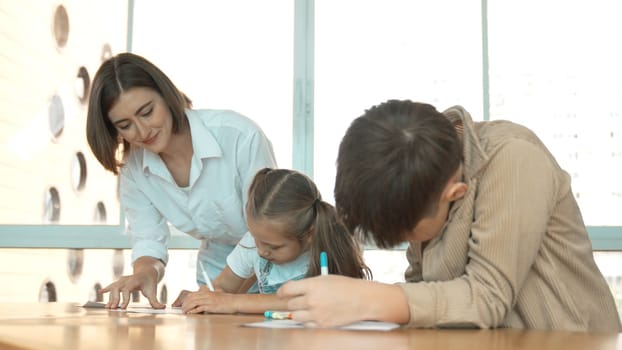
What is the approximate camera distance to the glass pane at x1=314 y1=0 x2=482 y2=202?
10.1 ft

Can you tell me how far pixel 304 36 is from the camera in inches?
125

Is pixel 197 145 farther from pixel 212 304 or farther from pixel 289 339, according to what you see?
pixel 289 339

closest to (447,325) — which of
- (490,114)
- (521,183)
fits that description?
(521,183)

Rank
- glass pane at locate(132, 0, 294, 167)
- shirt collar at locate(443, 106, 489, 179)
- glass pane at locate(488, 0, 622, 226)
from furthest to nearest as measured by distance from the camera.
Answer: glass pane at locate(132, 0, 294, 167) < glass pane at locate(488, 0, 622, 226) < shirt collar at locate(443, 106, 489, 179)

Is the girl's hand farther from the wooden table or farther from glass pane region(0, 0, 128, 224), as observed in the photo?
glass pane region(0, 0, 128, 224)

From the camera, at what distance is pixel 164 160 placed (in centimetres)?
A: 200

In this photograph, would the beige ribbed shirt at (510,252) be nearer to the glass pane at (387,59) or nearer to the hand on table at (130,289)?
the hand on table at (130,289)

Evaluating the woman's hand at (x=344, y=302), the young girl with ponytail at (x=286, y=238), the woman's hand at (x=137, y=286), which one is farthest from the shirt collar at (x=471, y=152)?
the woman's hand at (x=137, y=286)

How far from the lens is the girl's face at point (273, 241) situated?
177 centimetres

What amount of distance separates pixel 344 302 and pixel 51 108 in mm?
2700

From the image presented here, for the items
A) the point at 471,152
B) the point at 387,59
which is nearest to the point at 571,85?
the point at 387,59

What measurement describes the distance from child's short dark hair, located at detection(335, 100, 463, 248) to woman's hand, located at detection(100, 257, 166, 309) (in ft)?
3.11

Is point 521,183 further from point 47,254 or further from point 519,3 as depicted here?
point 47,254

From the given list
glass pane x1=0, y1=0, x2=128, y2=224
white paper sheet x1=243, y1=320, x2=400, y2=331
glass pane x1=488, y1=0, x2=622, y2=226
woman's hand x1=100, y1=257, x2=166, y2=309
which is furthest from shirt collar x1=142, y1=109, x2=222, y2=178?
glass pane x1=488, y1=0, x2=622, y2=226
